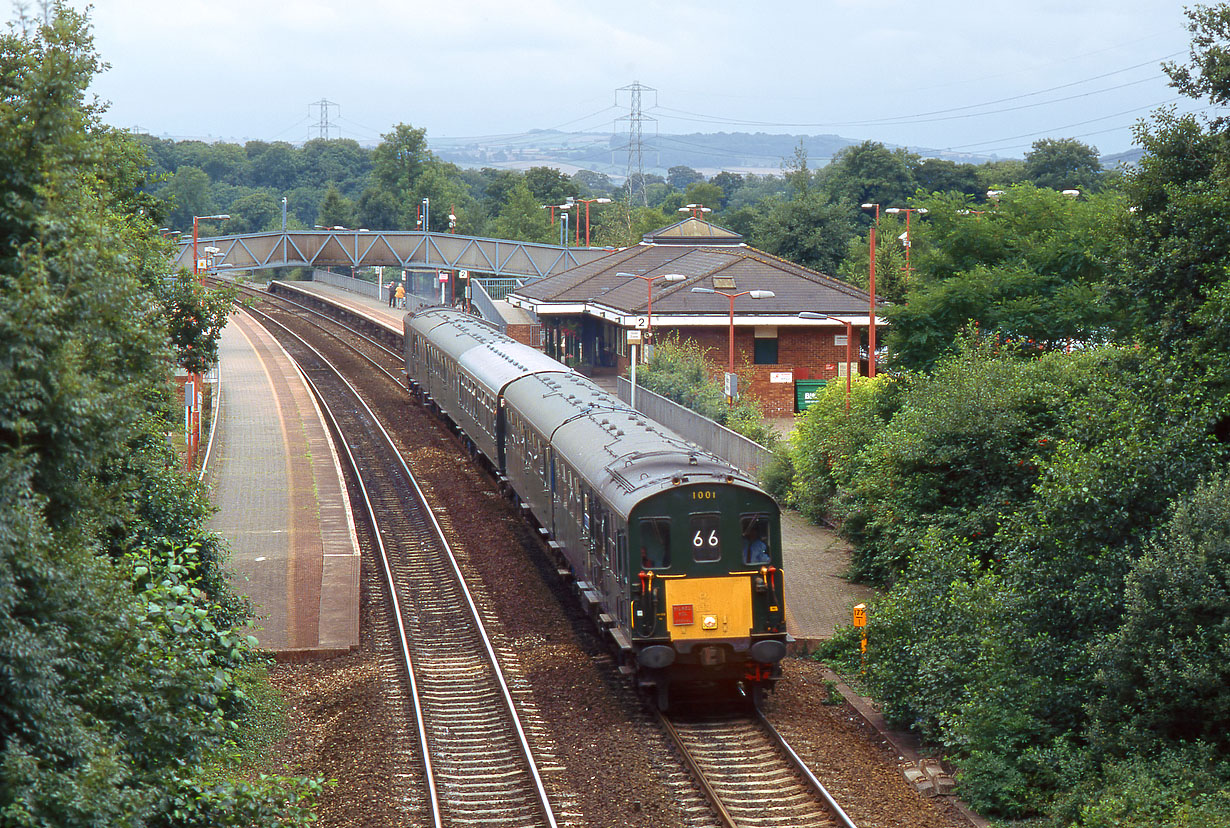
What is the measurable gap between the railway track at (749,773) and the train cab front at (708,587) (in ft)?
1.84

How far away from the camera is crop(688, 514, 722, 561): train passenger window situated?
14766mm

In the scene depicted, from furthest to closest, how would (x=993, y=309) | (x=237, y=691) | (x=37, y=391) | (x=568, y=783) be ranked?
(x=993, y=309) < (x=568, y=783) < (x=237, y=691) < (x=37, y=391)

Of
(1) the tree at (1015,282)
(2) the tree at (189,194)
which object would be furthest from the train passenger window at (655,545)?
(2) the tree at (189,194)

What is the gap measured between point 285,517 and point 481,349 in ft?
28.3

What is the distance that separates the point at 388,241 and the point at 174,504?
60184 millimetres

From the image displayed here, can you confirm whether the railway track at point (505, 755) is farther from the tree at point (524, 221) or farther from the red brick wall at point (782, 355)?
the tree at point (524, 221)

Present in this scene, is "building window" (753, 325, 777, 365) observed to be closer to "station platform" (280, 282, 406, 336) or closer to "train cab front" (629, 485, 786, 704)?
"station platform" (280, 282, 406, 336)

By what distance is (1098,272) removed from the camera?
81.5ft

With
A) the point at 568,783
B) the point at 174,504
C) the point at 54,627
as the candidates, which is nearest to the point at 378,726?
the point at 568,783

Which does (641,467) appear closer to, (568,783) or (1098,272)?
(568,783)

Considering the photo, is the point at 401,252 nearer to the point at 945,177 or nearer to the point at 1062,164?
the point at 945,177

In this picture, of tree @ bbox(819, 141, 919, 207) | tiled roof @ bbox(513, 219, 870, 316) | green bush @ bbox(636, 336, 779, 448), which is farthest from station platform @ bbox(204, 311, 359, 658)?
tree @ bbox(819, 141, 919, 207)

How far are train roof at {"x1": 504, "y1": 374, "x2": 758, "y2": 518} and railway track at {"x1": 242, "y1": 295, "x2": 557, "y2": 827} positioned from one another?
9.88ft

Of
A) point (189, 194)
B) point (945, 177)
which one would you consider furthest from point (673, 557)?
point (189, 194)
